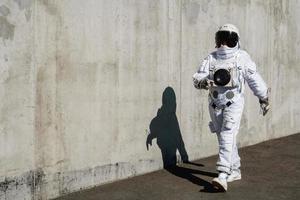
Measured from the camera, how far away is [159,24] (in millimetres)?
6609

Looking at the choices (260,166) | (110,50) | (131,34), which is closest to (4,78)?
Answer: (110,50)

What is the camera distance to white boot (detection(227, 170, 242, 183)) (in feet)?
20.8

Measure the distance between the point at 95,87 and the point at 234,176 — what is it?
6.37ft

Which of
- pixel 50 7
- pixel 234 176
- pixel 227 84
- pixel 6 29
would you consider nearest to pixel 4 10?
pixel 6 29

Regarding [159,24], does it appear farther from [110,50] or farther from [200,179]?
[200,179]

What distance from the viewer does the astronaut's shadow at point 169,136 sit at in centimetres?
666

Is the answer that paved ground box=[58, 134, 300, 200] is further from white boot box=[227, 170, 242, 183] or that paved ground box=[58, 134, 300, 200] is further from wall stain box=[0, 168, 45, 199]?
wall stain box=[0, 168, 45, 199]

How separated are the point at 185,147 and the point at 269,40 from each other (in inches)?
114

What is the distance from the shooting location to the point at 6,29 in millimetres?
4766

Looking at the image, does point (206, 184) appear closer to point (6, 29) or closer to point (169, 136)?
point (169, 136)

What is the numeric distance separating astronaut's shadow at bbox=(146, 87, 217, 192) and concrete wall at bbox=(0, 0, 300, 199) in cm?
2

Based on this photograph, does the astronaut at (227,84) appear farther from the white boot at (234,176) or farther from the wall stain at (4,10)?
the wall stain at (4,10)

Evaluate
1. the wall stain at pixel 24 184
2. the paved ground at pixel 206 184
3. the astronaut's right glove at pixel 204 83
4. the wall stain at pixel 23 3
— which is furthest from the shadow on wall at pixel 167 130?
the wall stain at pixel 23 3

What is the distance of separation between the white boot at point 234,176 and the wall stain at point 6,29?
2.95 metres
